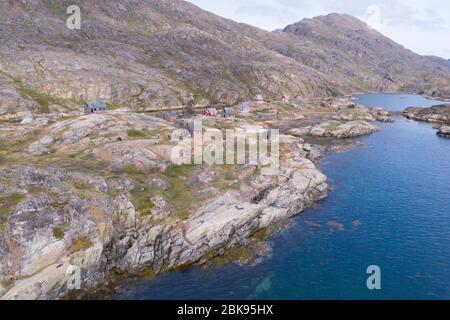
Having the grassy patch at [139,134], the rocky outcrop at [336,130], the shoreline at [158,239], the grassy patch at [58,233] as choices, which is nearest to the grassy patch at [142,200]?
the shoreline at [158,239]

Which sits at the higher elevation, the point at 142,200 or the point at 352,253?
the point at 142,200

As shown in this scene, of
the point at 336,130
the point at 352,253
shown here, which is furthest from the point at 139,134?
the point at 336,130

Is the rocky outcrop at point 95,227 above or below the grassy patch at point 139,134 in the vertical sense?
below

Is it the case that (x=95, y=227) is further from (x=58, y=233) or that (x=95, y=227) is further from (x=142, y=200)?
(x=142, y=200)
